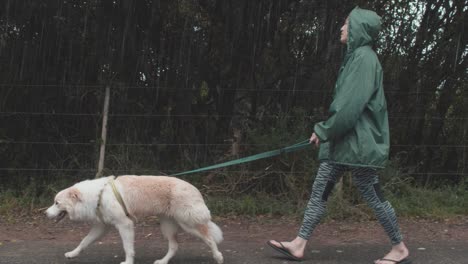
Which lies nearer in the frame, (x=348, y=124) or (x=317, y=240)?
(x=348, y=124)

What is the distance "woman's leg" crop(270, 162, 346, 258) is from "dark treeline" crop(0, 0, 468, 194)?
2308mm

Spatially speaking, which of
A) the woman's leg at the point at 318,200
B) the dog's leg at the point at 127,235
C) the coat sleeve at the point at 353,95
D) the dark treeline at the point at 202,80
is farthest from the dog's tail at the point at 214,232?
the dark treeline at the point at 202,80

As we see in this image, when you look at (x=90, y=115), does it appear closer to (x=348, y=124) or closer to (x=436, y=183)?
(x=348, y=124)

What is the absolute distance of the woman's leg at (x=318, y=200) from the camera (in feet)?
14.4

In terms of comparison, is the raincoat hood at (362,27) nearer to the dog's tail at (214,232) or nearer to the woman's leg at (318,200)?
the woman's leg at (318,200)

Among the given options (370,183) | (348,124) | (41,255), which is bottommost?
(41,255)

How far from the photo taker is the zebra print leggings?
4207mm

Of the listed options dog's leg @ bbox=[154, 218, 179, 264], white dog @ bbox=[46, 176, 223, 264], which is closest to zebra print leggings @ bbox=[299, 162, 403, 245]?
white dog @ bbox=[46, 176, 223, 264]

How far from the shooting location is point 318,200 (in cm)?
449

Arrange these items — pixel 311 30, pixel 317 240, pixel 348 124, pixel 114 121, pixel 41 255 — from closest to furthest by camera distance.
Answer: pixel 348 124 → pixel 41 255 → pixel 317 240 → pixel 114 121 → pixel 311 30

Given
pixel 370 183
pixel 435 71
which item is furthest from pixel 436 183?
pixel 370 183

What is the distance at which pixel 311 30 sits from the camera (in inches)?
301

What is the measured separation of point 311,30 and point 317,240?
3585mm

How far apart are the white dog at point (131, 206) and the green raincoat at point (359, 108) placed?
1.26 meters
